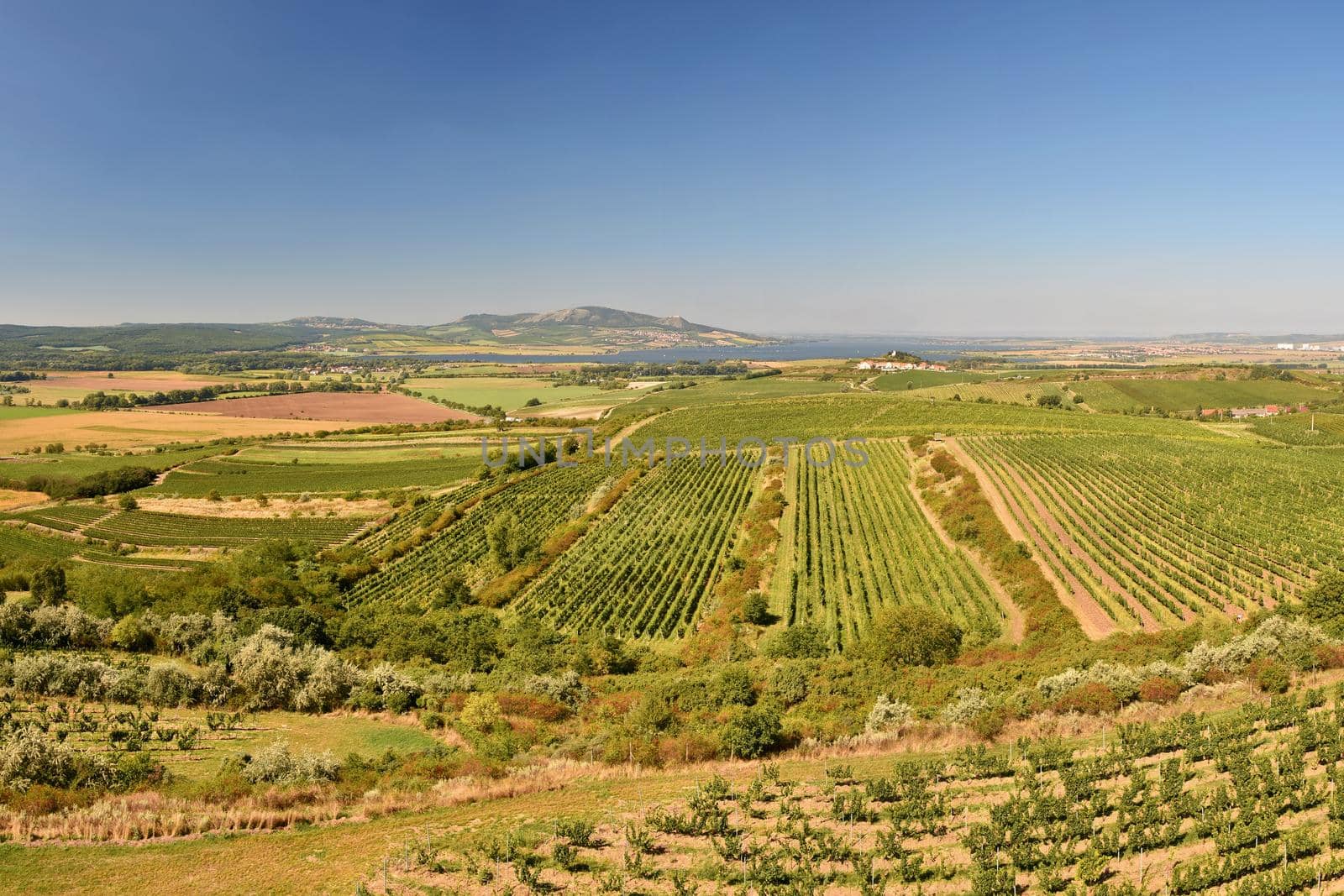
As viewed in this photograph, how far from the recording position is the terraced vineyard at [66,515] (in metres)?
68.4

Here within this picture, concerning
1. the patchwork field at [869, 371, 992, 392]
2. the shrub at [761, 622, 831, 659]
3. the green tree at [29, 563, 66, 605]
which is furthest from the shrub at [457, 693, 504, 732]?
the patchwork field at [869, 371, 992, 392]

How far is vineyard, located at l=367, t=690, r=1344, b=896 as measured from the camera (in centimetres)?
1375

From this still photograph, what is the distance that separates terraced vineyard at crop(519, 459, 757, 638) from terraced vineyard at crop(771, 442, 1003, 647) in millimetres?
5819

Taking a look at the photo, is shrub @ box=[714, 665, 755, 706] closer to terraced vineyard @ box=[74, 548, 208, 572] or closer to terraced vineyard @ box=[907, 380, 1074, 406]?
terraced vineyard @ box=[74, 548, 208, 572]

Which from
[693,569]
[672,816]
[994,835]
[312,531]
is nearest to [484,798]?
[672,816]

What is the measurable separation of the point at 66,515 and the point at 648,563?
69489 mm

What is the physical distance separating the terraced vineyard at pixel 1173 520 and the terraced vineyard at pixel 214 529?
64.4 meters

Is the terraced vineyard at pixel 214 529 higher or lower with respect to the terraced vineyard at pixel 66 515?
lower

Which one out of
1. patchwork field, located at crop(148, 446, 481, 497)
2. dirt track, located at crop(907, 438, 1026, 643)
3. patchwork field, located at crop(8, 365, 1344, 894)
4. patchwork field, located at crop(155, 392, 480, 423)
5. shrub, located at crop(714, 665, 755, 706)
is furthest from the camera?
patchwork field, located at crop(155, 392, 480, 423)

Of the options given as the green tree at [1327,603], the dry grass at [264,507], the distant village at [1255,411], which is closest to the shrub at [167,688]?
the dry grass at [264,507]

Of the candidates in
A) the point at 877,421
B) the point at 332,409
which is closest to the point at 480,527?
the point at 877,421

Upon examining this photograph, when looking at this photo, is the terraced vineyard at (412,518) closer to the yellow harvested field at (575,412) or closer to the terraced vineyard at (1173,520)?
the terraced vineyard at (1173,520)

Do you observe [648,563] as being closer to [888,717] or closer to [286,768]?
[888,717]

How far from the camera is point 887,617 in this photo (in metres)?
32.7
